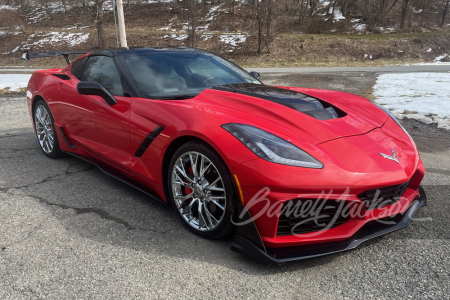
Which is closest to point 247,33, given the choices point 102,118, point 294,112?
point 102,118

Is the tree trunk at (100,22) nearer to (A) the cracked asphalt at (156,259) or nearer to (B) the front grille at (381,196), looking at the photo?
(A) the cracked asphalt at (156,259)

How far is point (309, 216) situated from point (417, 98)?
7.59m

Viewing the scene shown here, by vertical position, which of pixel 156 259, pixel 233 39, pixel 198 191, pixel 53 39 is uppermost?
pixel 198 191

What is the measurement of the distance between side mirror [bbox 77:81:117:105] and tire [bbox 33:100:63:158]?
132 cm

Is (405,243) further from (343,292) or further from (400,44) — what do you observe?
(400,44)

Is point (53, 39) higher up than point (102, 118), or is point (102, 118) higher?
point (102, 118)

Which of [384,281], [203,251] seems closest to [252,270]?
[203,251]

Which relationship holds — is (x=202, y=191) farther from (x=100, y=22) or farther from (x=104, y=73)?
(x=100, y=22)

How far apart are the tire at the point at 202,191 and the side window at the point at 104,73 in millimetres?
1006

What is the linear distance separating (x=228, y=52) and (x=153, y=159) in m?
25.2

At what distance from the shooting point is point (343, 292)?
1990 millimetres

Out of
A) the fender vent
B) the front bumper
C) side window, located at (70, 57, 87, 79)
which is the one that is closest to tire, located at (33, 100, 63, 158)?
the fender vent

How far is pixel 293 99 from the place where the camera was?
117 inches
